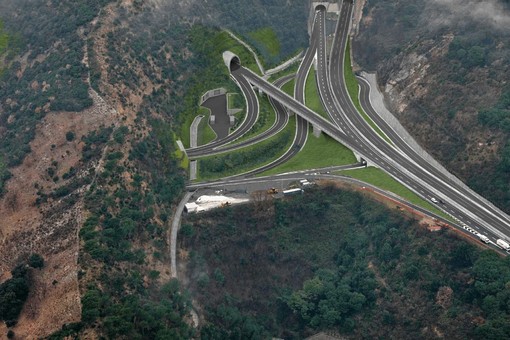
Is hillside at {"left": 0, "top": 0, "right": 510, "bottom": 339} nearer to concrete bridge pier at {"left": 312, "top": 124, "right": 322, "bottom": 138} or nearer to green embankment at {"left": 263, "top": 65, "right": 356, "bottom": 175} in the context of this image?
green embankment at {"left": 263, "top": 65, "right": 356, "bottom": 175}

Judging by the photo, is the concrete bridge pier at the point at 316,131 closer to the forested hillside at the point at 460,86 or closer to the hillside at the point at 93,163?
the forested hillside at the point at 460,86

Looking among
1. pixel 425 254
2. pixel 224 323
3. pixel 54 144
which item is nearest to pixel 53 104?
pixel 54 144

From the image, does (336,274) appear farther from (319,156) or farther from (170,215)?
(170,215)

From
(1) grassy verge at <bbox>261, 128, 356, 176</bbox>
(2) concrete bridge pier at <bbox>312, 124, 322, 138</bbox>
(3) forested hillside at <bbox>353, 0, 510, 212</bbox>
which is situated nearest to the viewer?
(3) forested hillside at <bbox>353, 0, 510, 212</bbox>

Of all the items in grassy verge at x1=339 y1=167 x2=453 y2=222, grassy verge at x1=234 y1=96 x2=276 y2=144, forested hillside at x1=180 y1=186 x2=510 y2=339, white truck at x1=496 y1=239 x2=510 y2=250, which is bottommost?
forested hillside at x1=180 y1=186 x2=510 y2=339

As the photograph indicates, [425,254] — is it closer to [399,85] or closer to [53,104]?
[399,85]

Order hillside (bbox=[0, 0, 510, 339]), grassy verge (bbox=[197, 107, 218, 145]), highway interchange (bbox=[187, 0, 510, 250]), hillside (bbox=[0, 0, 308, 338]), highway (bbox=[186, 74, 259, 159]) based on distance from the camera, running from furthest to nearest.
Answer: grassy verge (bbox=[197, 107, 218, 145]) < highway (bbox=[186, 74, 259, 159]) < highway interchange (bbox=[187, 0, 510, 250]) < hillside (bbox=[0, 0, 510, 339]) < hillside (bbox=[0, 0, 308, 338])

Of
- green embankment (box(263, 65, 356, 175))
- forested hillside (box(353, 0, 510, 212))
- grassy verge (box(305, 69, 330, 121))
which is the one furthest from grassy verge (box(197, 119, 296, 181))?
forested hillside (box(353, 0, 510, 212))
